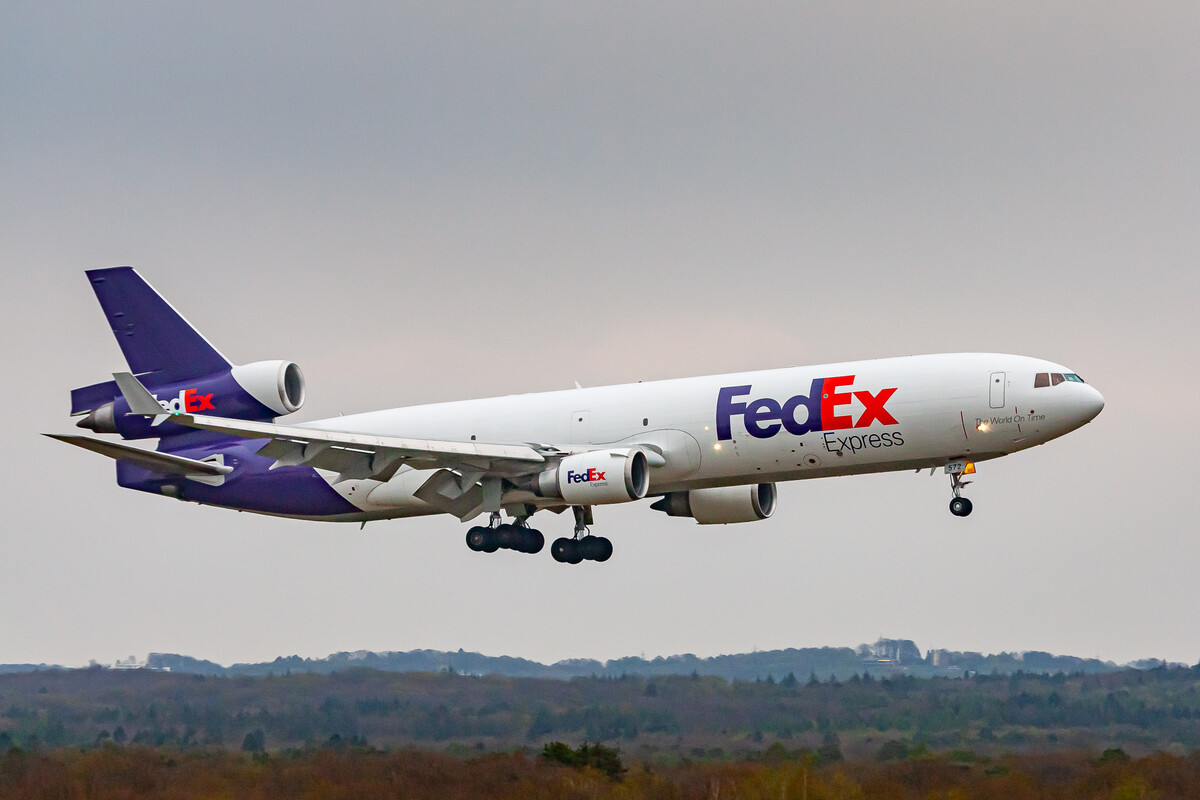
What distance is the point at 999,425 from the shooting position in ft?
155

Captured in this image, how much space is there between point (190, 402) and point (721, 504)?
16727 mm

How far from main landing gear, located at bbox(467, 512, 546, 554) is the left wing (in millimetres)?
2036

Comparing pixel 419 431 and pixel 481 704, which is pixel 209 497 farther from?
pixel 481 704

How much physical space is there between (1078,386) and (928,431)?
408 centimetres

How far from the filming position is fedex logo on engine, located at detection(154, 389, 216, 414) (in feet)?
182

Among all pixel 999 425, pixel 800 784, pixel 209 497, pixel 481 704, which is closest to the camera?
pixel 800 784

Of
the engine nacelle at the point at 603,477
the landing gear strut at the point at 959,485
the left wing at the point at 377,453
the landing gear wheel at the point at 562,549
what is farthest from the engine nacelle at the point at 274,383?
the landing gear strut at the point at 959,485

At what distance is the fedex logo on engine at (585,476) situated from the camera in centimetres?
4847

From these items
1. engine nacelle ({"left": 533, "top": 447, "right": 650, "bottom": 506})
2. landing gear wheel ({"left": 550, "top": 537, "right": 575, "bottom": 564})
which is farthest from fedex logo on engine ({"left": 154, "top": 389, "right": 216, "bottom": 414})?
engine nacelle ({"left": 533, "top": 447, "right": 650, "bottom": 506})

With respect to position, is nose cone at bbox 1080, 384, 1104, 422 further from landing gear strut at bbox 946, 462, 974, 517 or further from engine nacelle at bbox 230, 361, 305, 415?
engine nacelle at bbox 230, 361, 305, 415

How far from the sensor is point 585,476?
160ft

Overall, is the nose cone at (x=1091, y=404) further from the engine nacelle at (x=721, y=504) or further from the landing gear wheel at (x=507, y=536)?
the landing gear wheel at (x=507, y=536)

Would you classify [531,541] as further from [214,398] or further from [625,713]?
[214,398]

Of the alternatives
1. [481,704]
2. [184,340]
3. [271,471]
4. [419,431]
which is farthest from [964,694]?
[184,340]
